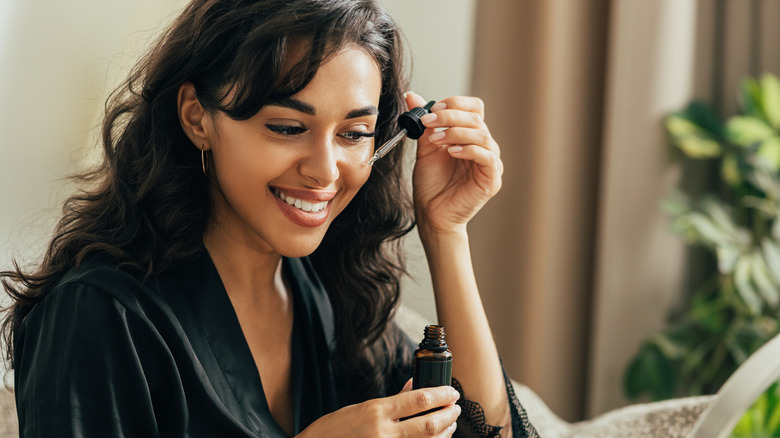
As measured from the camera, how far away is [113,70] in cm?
166

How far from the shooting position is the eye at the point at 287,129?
37.9 inches

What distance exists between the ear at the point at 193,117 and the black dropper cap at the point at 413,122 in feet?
0.94

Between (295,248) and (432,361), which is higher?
(295,248)

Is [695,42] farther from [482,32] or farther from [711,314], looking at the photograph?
[711,314]

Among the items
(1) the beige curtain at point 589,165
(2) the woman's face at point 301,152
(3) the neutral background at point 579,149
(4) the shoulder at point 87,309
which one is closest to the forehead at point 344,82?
(2) the woman's face at point 301,152

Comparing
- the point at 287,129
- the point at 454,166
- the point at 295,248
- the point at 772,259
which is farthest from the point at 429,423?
the point at 772,259

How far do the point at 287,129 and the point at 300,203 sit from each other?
11cm

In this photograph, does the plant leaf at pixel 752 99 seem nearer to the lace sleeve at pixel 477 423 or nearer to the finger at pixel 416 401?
the lace sleeve at pixel 477 423

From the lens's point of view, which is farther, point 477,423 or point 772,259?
point 772,259

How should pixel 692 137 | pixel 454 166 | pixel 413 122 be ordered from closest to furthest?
pixel 413 122 → pixel 454 166 → pixel 692 137

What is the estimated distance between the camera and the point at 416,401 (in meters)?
0.89

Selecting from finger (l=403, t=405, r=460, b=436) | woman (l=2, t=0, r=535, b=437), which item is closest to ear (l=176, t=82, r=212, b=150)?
woman (l=2, t=0, r=535, b=437)

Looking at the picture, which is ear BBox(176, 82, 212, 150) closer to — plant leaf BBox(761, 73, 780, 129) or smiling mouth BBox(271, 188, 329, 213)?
smiling mouth BBox(271, 188, 329, 213)

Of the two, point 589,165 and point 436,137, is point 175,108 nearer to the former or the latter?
point 436,137
